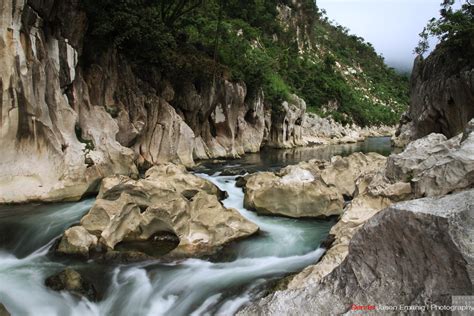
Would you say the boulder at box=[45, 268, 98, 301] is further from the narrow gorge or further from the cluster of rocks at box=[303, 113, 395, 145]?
the cluster of rocks at box=[303, 113, 395, 145]

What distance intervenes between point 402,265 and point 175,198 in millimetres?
7160

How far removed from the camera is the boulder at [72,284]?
6.74 metres

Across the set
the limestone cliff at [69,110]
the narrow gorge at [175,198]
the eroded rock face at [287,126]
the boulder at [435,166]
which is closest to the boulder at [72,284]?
the narrow gorge at [175,198]

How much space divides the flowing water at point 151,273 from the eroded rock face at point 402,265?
11.2ft

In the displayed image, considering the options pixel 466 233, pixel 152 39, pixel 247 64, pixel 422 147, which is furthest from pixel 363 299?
pixel 247 64

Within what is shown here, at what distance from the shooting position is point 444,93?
2683 cm

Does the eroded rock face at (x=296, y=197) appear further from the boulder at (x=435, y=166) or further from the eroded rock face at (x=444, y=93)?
the eroded rock face at (x=444, y=93)

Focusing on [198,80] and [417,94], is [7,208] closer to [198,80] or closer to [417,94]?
[198,80]

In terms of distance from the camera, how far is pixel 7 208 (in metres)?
11.0

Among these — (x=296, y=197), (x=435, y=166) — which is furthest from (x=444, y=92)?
(x=435, y=166)

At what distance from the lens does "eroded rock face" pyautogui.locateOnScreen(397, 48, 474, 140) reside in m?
23.8

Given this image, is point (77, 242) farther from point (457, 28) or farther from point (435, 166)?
point (457, 28)

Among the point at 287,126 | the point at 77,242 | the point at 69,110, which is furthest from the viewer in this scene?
the point at 287,126

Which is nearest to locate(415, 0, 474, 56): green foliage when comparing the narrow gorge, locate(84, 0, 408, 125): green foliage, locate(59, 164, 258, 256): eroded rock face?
the narrow gorge
